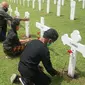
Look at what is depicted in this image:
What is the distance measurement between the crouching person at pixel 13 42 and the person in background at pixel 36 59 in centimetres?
255

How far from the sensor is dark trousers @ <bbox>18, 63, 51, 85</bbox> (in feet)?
18.3

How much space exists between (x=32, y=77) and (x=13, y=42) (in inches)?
108

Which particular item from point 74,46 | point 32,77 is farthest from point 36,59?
point 74,46

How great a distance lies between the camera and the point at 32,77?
5.62m

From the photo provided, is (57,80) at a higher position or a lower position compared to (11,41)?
lower

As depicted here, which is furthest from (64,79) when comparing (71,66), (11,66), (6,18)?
(6,18)

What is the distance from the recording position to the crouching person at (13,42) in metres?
8.08

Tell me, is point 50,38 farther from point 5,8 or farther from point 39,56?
point 5,8

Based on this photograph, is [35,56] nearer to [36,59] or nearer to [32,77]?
[36,59]

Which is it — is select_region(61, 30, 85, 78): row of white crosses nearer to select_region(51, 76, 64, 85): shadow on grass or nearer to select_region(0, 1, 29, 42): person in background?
select_region(51, 76, 64, 85): shadow on grass

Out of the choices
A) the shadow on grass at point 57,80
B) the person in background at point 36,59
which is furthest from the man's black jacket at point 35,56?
the shadow on grass at point 57,80

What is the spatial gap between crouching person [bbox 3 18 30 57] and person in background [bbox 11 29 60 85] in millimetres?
2551

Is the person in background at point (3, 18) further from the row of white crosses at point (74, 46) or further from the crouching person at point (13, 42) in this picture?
the row of white crosses at point (74, 46)

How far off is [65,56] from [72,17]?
6.27 meters
